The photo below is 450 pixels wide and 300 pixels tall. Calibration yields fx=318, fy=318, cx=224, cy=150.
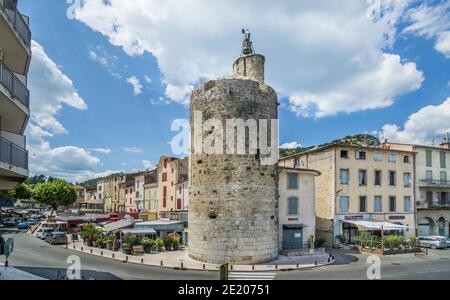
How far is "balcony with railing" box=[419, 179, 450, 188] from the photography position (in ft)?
112

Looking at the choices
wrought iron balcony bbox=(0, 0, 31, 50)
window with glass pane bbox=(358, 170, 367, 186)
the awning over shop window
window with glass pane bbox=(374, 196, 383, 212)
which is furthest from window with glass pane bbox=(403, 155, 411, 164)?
wrought iron balcony bbox=(0, 0, 31, 50)

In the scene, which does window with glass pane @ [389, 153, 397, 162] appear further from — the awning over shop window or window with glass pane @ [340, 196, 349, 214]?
the awning over shop window

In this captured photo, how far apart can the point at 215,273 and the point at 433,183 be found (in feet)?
93.9

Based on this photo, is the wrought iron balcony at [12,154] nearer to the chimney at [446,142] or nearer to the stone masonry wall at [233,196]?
the stone masonry wall at [233,196]

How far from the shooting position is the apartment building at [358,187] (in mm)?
29562

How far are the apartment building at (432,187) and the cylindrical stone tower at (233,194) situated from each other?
19.8 metres

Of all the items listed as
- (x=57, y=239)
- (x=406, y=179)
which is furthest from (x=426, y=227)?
(x=57, y=239)

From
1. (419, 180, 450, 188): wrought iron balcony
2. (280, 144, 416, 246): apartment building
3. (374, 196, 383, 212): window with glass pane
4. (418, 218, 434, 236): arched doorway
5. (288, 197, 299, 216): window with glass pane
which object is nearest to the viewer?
(288, 197, 299, 216): window with glass pane

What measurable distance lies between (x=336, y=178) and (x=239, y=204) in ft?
42.6

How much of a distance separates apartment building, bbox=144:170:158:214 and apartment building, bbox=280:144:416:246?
81.1ft

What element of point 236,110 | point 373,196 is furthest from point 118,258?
point 373,196

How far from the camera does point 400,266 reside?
20203 millimetres

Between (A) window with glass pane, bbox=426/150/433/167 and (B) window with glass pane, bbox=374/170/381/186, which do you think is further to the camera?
(A) window with glass pane, bbox=426/150/433/167
